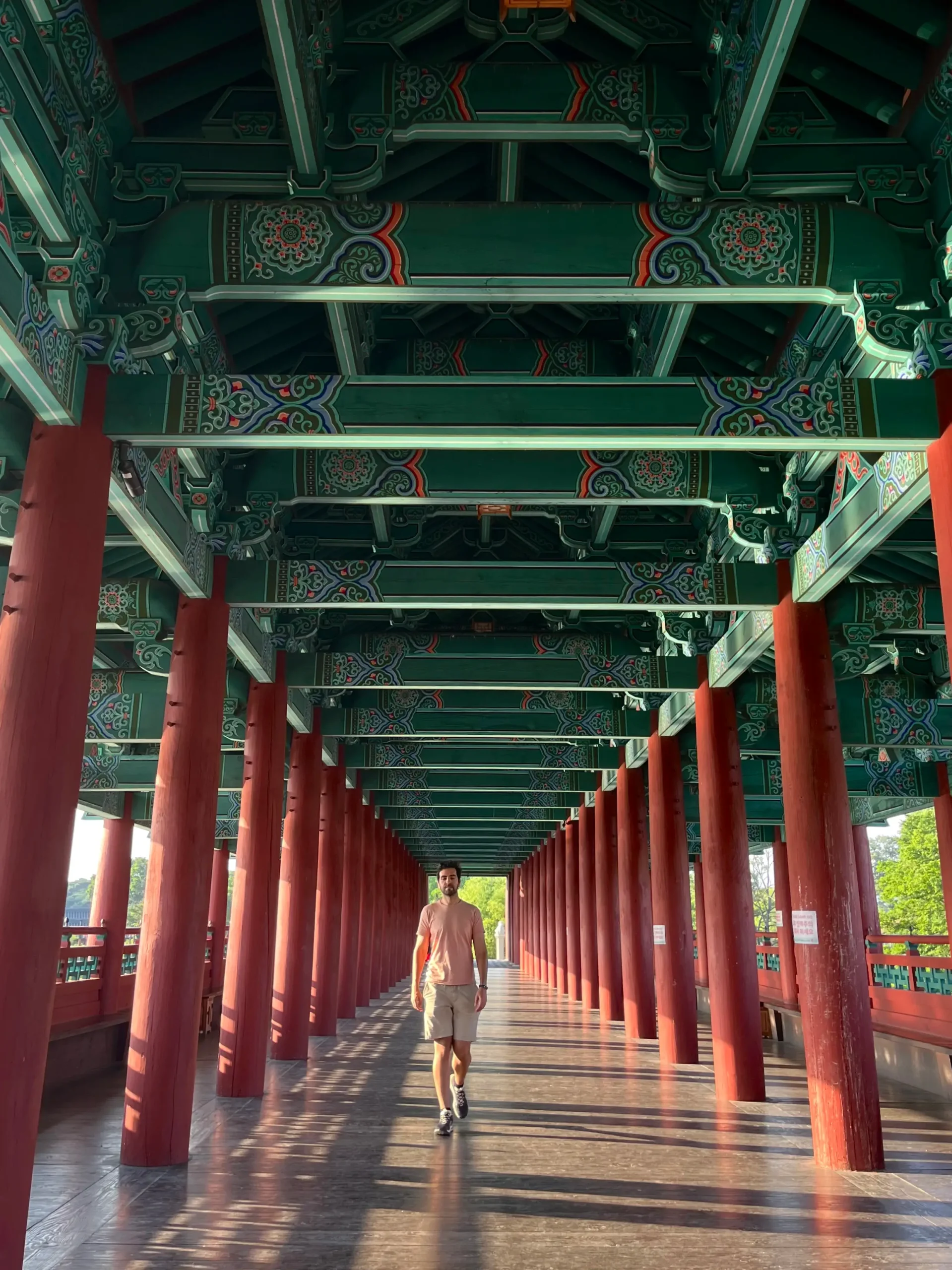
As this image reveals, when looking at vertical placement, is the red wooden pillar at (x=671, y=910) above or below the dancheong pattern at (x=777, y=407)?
below

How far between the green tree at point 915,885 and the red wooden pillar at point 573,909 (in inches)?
748

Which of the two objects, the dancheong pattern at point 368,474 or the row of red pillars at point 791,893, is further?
the dancheong pattern at point 368,474

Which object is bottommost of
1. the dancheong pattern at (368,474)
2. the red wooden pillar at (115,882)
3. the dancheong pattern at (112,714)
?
the red wooden pillar at (115,882)

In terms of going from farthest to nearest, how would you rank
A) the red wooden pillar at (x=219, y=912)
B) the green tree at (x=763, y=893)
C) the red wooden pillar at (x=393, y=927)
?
the green tree at (x=763, y=893)
the red wooden pillar at (x=393, y=927)
the red wooden pillar at (x=219, y=912)

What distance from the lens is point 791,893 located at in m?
12.3

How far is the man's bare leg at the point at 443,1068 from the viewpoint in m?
7.76

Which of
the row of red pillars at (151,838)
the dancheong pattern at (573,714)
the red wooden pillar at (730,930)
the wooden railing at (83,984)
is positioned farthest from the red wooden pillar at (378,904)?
the red wooden pillar at (730,930)

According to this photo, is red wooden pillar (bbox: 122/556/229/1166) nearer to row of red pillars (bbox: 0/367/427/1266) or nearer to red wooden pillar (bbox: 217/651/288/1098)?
row of red pillars (bbox: 0/367/427/1266)

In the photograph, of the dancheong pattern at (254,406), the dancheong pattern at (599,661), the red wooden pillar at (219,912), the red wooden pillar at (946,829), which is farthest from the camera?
the red wooden pillar at (219,912)

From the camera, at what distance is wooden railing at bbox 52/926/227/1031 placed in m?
13.9

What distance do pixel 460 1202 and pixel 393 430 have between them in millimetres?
4439

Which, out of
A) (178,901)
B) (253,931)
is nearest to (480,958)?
(178,901)

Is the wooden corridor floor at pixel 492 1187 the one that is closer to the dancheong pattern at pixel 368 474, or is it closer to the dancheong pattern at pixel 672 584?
the dancheong pattern at pixel 672 584

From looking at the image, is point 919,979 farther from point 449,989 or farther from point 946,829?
point 449,989
